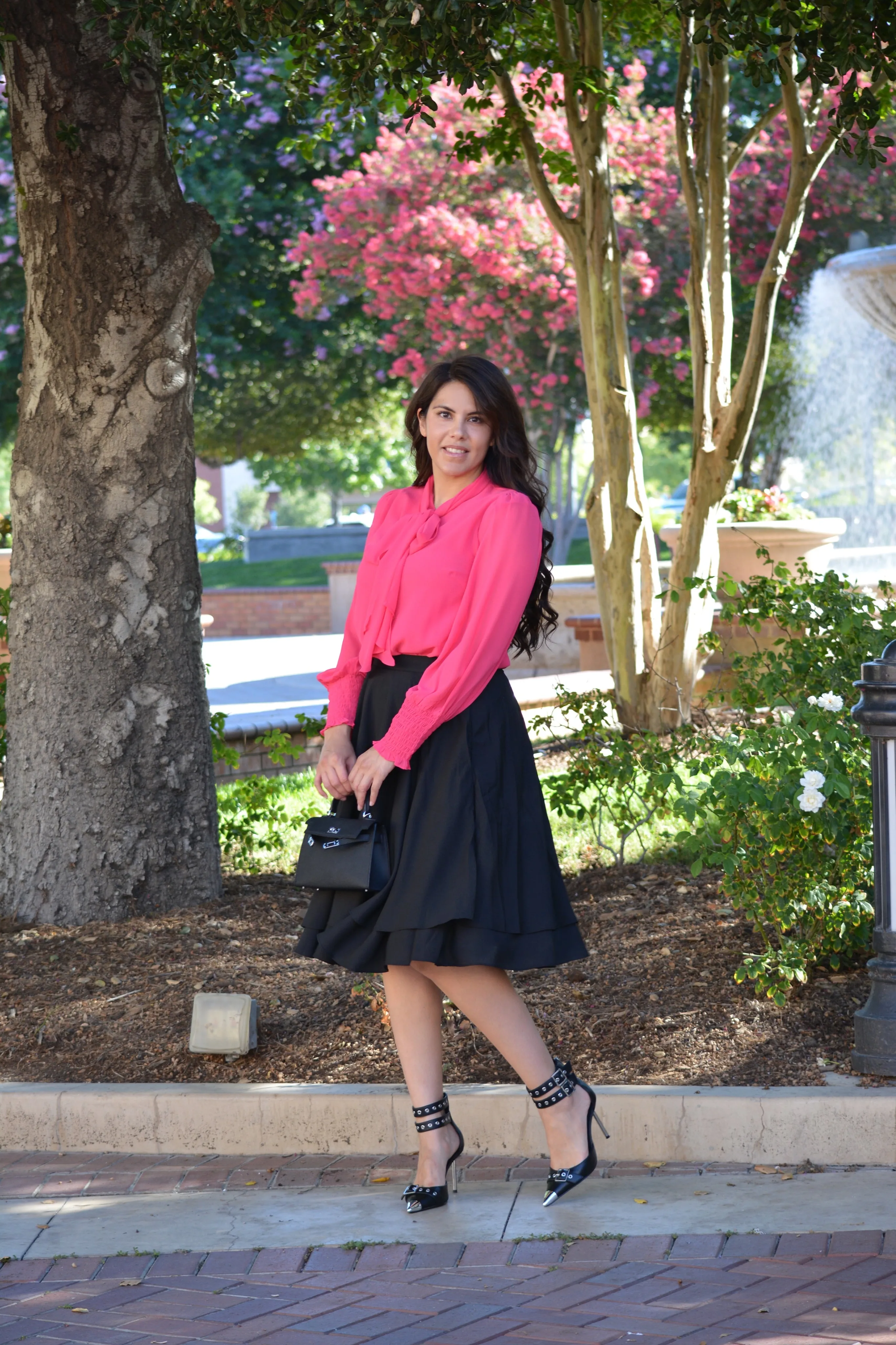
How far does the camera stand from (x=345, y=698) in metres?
3.31

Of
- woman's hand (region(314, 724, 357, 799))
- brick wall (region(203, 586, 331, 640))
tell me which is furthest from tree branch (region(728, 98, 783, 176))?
brick wall (region(203, 586, 331, 640))

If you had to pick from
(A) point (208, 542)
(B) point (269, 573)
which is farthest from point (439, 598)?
(A) point (208, 542)

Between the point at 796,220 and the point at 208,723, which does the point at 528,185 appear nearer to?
the point at 796,220

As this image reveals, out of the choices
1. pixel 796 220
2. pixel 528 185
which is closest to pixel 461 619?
pixel 796 220

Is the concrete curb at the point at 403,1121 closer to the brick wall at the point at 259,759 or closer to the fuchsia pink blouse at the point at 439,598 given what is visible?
the fuchsia pink blouse at the point at 439,598

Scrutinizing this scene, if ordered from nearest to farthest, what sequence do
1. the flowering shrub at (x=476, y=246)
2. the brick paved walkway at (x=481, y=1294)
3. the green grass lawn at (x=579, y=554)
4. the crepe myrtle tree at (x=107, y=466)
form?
1. the brick paved walkway at (x=481, y=1294)
2. the crepe myrtle tree at (x=107, y=466)
3. the flowering shrub at (x=476, y=246)
4. the green grass lawn at (x=579, y=554)

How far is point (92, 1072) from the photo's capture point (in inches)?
156

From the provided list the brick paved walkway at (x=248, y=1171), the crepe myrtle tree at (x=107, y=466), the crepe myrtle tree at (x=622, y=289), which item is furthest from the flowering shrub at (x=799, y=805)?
the crepe myrtle tree at (x=622, y=289)

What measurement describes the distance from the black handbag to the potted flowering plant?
23.3ft

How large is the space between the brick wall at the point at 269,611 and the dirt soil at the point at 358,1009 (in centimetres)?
1496

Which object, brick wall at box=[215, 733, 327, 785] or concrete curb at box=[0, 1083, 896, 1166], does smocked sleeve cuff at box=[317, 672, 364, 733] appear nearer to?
concrete curb at box=[0, 1083, 896, 1166]

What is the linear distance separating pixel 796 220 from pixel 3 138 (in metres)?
11.5

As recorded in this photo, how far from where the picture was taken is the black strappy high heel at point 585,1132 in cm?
322

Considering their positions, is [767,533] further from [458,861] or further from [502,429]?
[458,861]
